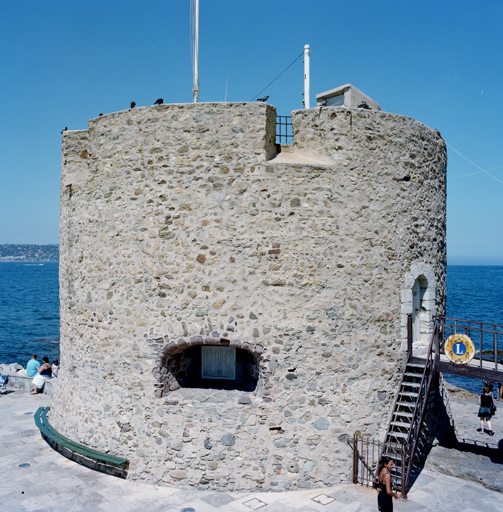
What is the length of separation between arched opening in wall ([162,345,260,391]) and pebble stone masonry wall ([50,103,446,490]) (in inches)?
17.9

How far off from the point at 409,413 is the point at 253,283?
383 centimetres

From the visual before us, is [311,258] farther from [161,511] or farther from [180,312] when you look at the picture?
[161,511]

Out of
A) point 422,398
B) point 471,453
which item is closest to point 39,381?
point 422,398

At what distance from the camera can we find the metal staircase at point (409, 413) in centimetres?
879

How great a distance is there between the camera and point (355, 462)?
9.06 metres

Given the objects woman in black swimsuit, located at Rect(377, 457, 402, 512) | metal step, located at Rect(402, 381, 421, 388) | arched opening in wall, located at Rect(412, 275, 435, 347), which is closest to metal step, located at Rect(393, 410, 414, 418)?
metal step, located at Rect(402, 381, 421, 388)

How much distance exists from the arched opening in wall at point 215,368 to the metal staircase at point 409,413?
278 centimetres

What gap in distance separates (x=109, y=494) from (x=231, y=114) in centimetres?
696

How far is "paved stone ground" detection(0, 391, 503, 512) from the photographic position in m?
8.25

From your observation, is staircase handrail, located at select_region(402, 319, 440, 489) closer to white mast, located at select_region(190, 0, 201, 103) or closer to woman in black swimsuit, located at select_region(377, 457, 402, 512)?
woman in black swimsuit, located at select_region(377, 457, 402, 512)

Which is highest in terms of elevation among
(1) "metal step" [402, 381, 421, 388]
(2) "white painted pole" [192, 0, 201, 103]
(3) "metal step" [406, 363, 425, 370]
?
(2) "white painted pole" [192, 0, 201, 103]

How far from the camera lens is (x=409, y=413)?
9469mm

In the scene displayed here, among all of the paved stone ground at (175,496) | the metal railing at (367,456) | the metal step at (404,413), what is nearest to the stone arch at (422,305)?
the metal step at (404,413)

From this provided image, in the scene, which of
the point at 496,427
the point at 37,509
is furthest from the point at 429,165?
the point at 37,509
